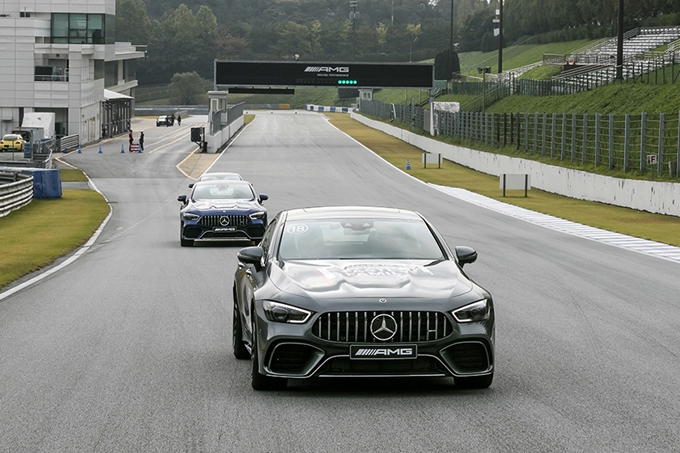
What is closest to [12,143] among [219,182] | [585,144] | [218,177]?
[585,144]

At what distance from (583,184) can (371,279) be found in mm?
37791

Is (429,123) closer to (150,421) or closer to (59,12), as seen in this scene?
(59,12)

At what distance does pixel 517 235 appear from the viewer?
1098 inches

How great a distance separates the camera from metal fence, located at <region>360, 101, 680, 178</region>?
132ft

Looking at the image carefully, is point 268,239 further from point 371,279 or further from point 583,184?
point 583,184

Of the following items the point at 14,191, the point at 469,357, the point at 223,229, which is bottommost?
the point at 14,191

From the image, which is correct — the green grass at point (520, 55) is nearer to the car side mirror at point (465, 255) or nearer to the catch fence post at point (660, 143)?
the catch fence post at point (660, 143)

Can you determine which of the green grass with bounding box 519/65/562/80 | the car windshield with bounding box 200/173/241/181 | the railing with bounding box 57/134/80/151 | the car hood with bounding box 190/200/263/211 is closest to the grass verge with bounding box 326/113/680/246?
the car hood with bounding box 190/200/263/211

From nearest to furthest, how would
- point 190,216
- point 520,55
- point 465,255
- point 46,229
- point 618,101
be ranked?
point 465,255, point 190,216, point 46,229, point 618,101, point 520,55

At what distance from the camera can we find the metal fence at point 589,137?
4025 cm

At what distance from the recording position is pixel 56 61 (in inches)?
3792

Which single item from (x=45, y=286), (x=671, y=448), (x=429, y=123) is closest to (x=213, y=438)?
(x=671, y=448)

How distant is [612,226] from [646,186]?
653cm

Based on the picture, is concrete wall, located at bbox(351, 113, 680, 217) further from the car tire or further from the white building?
the white building
